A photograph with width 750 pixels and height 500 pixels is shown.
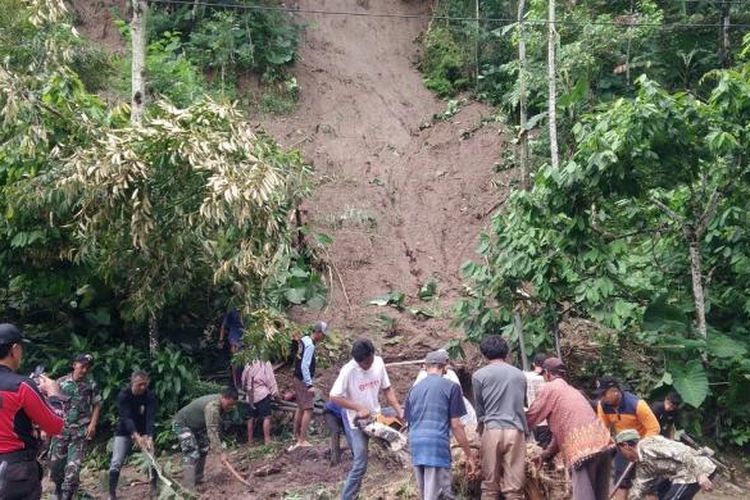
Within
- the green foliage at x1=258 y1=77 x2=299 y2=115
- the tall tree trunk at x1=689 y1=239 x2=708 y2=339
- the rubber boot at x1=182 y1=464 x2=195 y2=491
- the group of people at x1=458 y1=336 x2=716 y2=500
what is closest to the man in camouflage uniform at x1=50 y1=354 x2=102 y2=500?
the rubber boot at x1=182 y1=464 x2=195 y2=491

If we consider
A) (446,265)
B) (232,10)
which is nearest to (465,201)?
(446,265)

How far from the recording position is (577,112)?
58.9ft

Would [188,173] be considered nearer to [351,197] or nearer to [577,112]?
[351,197]

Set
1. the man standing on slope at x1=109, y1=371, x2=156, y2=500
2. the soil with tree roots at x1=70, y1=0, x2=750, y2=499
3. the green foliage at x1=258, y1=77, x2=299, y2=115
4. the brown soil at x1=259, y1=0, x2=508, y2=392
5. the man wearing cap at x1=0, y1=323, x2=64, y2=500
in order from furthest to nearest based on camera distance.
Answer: the green foliage at x1=258, y1=77, x2=299, y2=115 < the brown soil at x1=259, y1=0, x2=508, y2=392 < the soil with tree roots at x1=70, y1=0, x2=750, y2=499 < the man standing on slope at x1=109, y1=371, x2=156, y2=500 < the man wearing cap at x1=0, y1=323, x2=64, y2=500

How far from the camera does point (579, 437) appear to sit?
6719 millimetres

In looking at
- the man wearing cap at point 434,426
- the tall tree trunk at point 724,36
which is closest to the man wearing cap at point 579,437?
the man wearing cap at point 434,426

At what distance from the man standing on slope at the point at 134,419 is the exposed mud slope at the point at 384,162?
5970 millimetres

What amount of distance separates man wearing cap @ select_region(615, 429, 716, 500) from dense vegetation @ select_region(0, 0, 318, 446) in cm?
431

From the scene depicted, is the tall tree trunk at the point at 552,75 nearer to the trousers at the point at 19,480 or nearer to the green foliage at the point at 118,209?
the green foliage at the point at 118,209

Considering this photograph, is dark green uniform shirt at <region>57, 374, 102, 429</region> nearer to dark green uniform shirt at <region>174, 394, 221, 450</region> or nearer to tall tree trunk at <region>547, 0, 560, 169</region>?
dark green uniform shirt at <region>174, 394, 221, 450</region>

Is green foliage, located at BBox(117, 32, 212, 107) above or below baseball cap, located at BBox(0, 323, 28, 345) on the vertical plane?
above

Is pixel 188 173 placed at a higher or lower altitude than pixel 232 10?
lower

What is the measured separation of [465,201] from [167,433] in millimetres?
10118

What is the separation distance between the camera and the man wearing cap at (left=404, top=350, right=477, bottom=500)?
6.91 m
